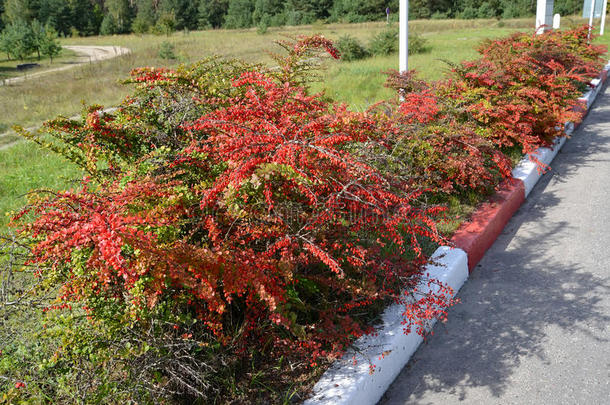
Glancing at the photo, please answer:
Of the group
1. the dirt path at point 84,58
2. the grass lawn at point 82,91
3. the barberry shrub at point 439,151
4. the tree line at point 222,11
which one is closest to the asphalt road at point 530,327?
the barberry shrub at point 439,151

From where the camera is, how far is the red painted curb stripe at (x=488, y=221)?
4.02m

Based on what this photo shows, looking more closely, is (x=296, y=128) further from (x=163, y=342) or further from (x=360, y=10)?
(x=360, y=10)

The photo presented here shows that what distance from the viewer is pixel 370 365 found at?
2.56 meters

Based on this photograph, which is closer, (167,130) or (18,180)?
(167,130)

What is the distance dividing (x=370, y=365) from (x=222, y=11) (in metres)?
74.4

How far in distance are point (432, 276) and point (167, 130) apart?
208 centimetres

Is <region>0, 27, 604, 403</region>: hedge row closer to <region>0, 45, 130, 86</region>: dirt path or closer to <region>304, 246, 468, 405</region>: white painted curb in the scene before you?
<region>304, 246, 468, 405</region>: white painted curb

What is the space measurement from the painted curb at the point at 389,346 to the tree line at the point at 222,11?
49415 millimetres

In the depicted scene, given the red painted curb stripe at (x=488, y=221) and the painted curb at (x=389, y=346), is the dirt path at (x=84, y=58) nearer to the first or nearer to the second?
the red painted curb stripe at (x=488, y=221)

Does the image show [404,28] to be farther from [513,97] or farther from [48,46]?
[48,46]

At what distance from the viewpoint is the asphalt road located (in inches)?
106

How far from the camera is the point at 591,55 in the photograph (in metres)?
11.2

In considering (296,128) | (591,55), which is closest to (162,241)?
(296,128)

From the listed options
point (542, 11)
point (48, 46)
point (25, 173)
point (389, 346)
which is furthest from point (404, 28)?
point (48, 46)
